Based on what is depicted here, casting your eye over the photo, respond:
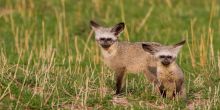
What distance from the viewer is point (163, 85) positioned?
10938 millimetres

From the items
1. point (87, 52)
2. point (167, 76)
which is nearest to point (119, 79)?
point (167, 76)

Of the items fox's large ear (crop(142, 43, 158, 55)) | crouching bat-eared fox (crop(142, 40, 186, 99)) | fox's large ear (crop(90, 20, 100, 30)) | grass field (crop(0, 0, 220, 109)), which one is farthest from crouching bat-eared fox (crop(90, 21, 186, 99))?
crouching bat-eared fox (crop(142, 40, 186, 99))

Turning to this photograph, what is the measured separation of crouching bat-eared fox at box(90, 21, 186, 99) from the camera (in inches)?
455

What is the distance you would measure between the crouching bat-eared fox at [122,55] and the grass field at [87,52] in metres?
0.23

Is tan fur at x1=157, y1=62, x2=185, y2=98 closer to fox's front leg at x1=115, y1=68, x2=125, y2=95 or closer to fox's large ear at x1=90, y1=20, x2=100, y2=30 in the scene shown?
fox's front leg at x1=115, y1=68, x2=125, y2=95

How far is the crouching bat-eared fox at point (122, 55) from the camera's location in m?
11.6

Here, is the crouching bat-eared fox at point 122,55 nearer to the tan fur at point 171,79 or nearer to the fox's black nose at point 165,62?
the tan fur at point 171,79

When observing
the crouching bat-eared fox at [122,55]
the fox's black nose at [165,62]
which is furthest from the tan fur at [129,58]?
the fox's black nose at [165,62]

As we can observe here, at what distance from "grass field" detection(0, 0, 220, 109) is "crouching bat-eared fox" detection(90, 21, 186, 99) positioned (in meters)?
0.23

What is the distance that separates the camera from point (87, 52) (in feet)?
53.3

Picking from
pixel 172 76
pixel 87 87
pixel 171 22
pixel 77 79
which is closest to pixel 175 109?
pixel 172 76

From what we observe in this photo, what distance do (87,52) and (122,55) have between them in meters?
4.48

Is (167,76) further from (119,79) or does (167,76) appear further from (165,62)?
(119,79)

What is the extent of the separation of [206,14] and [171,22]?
54.6 inches
